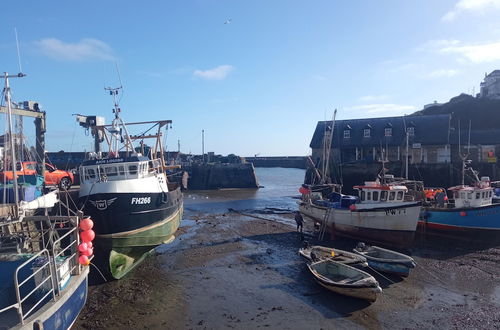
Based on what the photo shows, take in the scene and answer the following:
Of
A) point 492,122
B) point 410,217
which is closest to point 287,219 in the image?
point 410,217

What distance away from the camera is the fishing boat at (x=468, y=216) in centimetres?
2081

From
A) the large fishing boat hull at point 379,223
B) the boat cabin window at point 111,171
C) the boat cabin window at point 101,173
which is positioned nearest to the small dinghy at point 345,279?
the large fishing boat hull at point 379,223

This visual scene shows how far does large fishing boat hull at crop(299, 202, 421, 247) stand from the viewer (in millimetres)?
19547

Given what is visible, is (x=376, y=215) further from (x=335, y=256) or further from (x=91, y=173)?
(x=91, y=173)

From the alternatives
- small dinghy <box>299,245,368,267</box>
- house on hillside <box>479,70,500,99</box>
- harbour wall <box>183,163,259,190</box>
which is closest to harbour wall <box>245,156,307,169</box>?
house on hillside <box>479,70,500,99</box>

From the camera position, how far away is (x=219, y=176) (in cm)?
6247

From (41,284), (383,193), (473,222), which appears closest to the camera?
(41,284)

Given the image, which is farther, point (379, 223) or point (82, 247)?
point (379, 223)

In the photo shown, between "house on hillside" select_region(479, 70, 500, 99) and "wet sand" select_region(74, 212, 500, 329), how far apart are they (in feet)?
243

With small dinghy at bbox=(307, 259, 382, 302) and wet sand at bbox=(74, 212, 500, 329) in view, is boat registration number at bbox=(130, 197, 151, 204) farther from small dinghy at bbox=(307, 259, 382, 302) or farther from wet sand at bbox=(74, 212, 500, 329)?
small dinghy at bbox=(307, 259, 382, 302)

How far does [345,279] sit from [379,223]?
759 cm

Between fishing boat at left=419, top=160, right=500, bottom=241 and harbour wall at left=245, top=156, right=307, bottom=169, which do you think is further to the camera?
harbour wall at left=245, top=156, right=307, bottom=169

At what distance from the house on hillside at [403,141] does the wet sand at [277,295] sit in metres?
27.1

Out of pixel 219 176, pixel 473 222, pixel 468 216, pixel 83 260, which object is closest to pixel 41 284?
pixel 83 260
